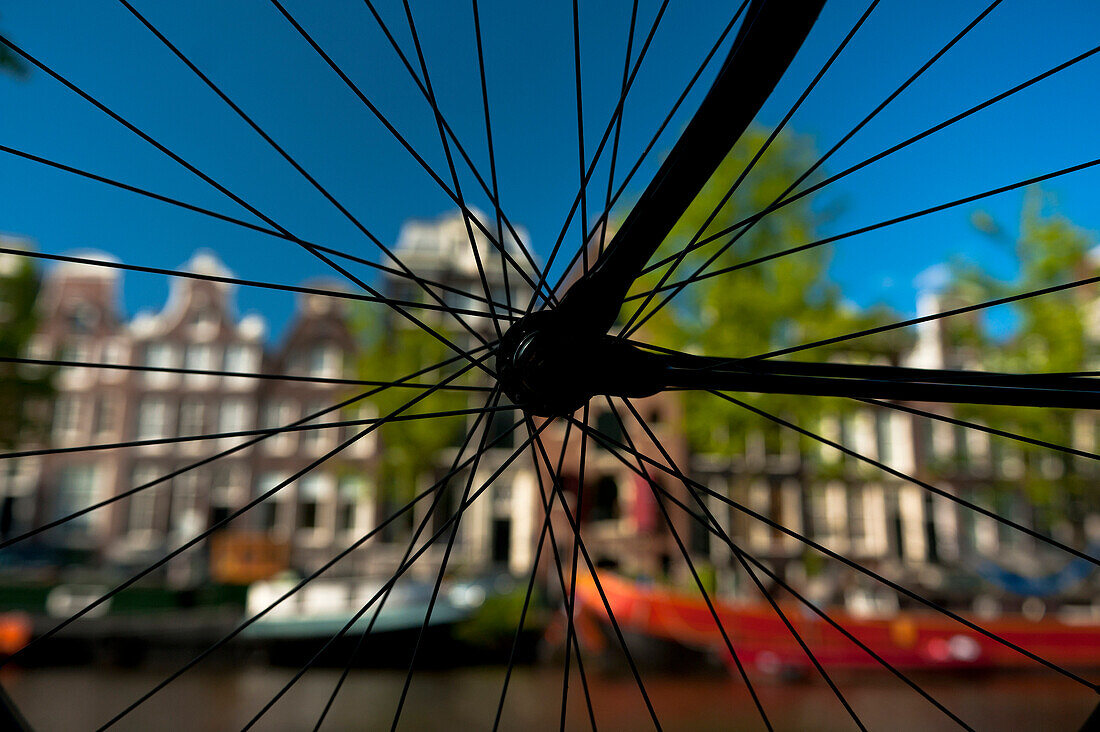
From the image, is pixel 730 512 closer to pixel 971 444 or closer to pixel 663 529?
pixel 663 529

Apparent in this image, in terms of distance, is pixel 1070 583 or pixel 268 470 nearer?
pixel 1070 583

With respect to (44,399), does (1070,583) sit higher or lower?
lower

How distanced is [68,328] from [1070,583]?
760cm

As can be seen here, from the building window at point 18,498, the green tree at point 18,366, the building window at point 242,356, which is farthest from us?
the building window at point 242,356

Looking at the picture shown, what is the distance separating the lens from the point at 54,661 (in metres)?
3.69

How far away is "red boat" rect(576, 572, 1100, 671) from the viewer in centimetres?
340

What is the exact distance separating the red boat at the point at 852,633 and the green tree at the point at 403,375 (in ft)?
5.94

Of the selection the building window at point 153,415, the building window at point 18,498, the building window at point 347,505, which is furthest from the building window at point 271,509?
the building window at point 18,498

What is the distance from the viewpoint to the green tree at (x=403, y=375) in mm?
4867

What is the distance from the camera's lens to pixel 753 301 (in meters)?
4.12

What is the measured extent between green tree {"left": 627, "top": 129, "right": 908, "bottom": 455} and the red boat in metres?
0.89

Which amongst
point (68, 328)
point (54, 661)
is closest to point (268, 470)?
point (68, 328)

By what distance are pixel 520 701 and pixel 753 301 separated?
2334mm

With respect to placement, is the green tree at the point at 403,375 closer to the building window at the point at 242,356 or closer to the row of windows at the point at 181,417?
the row of windows at the point at 181,417
